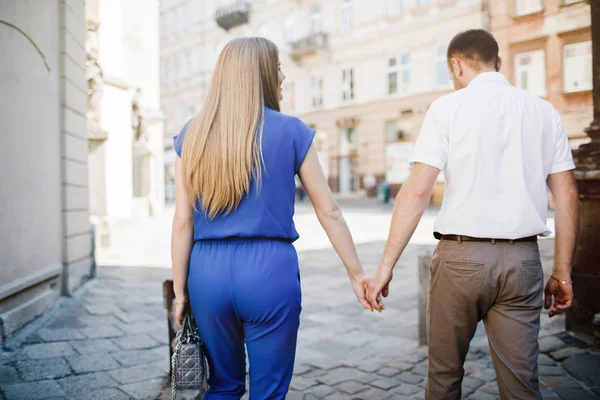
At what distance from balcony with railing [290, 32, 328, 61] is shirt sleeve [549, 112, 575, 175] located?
2953 cm

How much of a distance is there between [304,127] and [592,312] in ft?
11.6

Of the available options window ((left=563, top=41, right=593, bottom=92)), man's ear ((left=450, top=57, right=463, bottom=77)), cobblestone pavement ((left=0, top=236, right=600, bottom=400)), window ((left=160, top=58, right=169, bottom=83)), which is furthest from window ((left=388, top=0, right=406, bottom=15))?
man's ear ((left=450, top=57, right=463, bottom=77))

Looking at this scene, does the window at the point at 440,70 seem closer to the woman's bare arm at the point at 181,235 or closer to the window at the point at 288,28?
the window at the point at 288,28

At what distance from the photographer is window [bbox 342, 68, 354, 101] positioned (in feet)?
98.0

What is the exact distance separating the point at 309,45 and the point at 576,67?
1508cm

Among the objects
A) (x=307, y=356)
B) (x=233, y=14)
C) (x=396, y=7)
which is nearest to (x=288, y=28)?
(x=233, y=14)

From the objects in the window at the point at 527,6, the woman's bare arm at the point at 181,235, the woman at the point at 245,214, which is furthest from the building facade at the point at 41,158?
the window at the point at 527,6

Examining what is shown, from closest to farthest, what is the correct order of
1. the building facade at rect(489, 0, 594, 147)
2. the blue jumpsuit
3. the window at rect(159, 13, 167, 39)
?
the blue jumpsuit → the building facade at rect(489, 0, 594, 147) → the window at rect(159, 13, 167, 39)

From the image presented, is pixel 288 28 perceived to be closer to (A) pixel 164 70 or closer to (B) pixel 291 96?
(B) pixel 291 96

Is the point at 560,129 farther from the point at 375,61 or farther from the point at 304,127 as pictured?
the point at 375,61

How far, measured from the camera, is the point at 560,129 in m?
2.38

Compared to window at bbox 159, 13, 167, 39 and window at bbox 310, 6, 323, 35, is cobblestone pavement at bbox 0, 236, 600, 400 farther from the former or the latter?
window at bbox 159, 13, 167, 39

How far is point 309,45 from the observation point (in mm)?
31328

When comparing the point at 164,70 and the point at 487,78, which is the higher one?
the point at 164,70
